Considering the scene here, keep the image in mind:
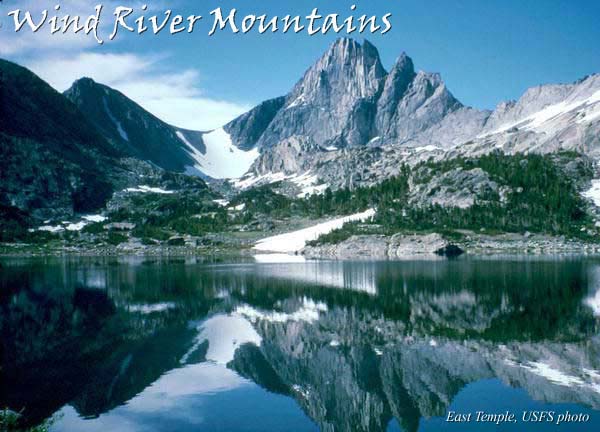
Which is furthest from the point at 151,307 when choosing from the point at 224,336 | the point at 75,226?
the point at 75,226

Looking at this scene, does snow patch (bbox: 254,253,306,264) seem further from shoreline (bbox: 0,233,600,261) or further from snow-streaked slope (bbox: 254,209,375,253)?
snow-streaked slope (bbox: 254,209,375,253)

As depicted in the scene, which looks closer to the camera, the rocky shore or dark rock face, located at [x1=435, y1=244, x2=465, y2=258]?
dark rock face, located at [x1=435, y1=244, x2=465, y2=258]

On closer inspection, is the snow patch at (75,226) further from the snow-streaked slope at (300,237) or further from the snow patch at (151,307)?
the snow patch at (151,307)

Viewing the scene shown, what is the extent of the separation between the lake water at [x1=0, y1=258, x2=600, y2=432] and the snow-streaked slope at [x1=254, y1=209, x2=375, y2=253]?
100328mm

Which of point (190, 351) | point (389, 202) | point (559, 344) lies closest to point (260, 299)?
point (190, 351)

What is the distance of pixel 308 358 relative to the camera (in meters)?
29.5

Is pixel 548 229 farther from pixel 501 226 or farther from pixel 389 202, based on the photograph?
pixel 389 202

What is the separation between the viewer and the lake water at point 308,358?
2083 cm

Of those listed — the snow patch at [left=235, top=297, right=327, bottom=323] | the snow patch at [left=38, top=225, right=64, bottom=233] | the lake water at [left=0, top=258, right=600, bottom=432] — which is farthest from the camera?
the snow patch at [left=38, top=225, right=64, bottom=233]

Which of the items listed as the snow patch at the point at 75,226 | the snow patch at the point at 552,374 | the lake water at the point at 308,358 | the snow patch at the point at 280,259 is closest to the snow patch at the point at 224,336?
the lake water at the point at 308,358

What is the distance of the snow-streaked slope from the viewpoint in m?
155

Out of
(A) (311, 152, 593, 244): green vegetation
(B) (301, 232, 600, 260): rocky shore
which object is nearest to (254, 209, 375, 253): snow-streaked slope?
(A) (311, 152, 593, 244): green vegetation

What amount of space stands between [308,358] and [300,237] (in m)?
135

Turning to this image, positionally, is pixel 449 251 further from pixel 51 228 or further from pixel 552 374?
pixel 51 228
